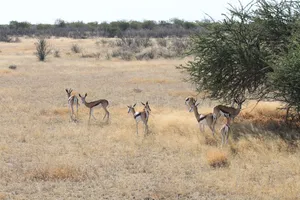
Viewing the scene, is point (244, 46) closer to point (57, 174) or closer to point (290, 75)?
point (290, 75)

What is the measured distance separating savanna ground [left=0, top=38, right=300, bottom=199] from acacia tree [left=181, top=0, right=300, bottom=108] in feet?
5.12

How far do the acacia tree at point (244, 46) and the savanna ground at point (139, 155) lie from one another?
1.56 meters

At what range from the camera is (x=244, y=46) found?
576 inches

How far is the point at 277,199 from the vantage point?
8812 mm

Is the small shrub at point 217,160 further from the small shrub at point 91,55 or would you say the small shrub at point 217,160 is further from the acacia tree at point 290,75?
the small shrub at point 91,55

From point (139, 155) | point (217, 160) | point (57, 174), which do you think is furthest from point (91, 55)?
point (57, 174)

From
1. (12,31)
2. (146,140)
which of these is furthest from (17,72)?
(12,31)

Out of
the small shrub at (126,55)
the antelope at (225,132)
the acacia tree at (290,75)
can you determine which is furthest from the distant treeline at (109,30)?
the antelope at (225,132)

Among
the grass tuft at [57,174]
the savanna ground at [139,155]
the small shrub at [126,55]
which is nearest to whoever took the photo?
the savanna ground at [139,155]

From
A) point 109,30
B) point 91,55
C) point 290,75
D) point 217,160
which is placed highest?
point 290,75

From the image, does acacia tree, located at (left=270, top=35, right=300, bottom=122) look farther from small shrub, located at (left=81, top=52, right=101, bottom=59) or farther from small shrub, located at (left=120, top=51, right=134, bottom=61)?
small shrub, located at (left=81, top=52, right=101, bottom=59)

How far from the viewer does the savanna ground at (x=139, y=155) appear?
9.38m

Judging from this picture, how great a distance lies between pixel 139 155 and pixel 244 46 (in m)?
5.23

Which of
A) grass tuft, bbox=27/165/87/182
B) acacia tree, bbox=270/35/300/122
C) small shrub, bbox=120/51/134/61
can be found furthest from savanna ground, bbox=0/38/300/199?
small shrub, bbox=120/51/134/61
